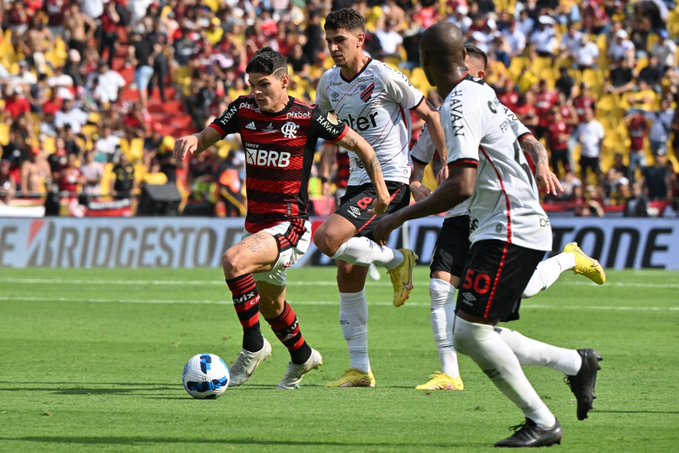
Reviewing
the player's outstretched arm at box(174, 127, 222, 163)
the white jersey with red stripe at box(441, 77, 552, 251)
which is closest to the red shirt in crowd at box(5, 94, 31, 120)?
the player's outstretched arm at box(174, 127, 222, 163)

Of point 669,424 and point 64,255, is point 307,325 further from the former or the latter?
point 64,255

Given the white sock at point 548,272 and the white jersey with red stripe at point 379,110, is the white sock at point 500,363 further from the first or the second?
the white jersey with red stripe at point 379,110

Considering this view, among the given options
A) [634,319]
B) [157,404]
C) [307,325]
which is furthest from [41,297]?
[157,404]

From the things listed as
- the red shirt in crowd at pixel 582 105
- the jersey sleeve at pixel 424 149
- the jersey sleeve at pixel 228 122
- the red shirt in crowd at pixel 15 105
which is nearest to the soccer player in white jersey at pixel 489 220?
the jersey sleeve at pixel 228 122

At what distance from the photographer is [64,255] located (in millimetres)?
23516

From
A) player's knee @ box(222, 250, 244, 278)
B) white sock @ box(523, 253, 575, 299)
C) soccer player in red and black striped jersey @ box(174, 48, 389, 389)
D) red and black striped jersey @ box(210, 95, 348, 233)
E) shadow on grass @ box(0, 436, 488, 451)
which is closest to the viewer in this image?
shadow on grass @ box(0, 436, 488, 451)

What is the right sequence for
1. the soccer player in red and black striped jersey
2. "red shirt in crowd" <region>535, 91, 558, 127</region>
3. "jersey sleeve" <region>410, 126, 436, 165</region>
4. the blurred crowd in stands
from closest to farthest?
the soccer player in red and black striped jersey → "jersey sleeve" <region>410, 126, 436, 165</region> → the blurred crowd in stands → "red shirt in crowd" <region>535, 91, 558, 127</region>

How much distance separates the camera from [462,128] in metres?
6.50

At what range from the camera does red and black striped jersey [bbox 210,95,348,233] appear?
9367mm

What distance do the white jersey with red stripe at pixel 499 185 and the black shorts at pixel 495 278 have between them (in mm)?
63

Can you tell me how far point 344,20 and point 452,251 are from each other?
205 centimetres

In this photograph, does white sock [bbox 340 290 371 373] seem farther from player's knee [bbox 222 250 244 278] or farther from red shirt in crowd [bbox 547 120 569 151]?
red shirt in crowd [bbox 547 120 569 151]

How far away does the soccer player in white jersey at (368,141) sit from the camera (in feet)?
31.9

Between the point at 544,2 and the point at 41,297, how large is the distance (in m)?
17.5
